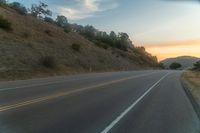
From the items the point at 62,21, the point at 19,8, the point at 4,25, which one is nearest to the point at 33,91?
the point at 4,25

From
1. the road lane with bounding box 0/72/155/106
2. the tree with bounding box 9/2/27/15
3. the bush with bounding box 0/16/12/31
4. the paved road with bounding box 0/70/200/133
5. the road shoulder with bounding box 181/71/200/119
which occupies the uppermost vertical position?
the tree with bounding box 9/2/27/15

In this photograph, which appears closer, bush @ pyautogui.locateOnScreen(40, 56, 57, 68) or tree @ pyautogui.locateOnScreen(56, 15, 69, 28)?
bush @ pyautogui.locateOnScreen(40, 56, 57, 68)

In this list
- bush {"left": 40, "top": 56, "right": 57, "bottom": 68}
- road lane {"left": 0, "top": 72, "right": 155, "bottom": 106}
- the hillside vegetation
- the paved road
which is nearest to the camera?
the paved road

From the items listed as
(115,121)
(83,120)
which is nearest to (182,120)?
(115,121)

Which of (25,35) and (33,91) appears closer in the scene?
(33,91)

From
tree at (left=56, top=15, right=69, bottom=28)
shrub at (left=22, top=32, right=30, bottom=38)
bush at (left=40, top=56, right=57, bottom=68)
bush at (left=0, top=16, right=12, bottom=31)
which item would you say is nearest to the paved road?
bush at (left=40, top=56, right=57, bottom=68)

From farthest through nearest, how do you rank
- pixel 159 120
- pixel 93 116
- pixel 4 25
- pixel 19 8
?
pixel 19 8 < pixel 4 25 < pixel 93 116 < pixel 159 120

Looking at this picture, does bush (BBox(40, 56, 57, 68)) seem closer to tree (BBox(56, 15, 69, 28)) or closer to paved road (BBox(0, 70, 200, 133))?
paved road (BBox(0, 70, 200, 133))

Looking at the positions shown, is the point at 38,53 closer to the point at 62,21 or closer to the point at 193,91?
the point at 193,91

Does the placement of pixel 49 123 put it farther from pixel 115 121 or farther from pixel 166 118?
pixel 166 118

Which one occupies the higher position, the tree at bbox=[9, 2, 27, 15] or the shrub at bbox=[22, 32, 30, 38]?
the tree at bbox=[9, 2, 27, 15]

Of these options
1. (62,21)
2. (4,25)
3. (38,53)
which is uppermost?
(62,21)

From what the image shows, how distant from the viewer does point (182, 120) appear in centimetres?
1307

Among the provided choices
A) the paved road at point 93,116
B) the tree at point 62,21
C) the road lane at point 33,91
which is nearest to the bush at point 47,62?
the road lane at point 33,91
